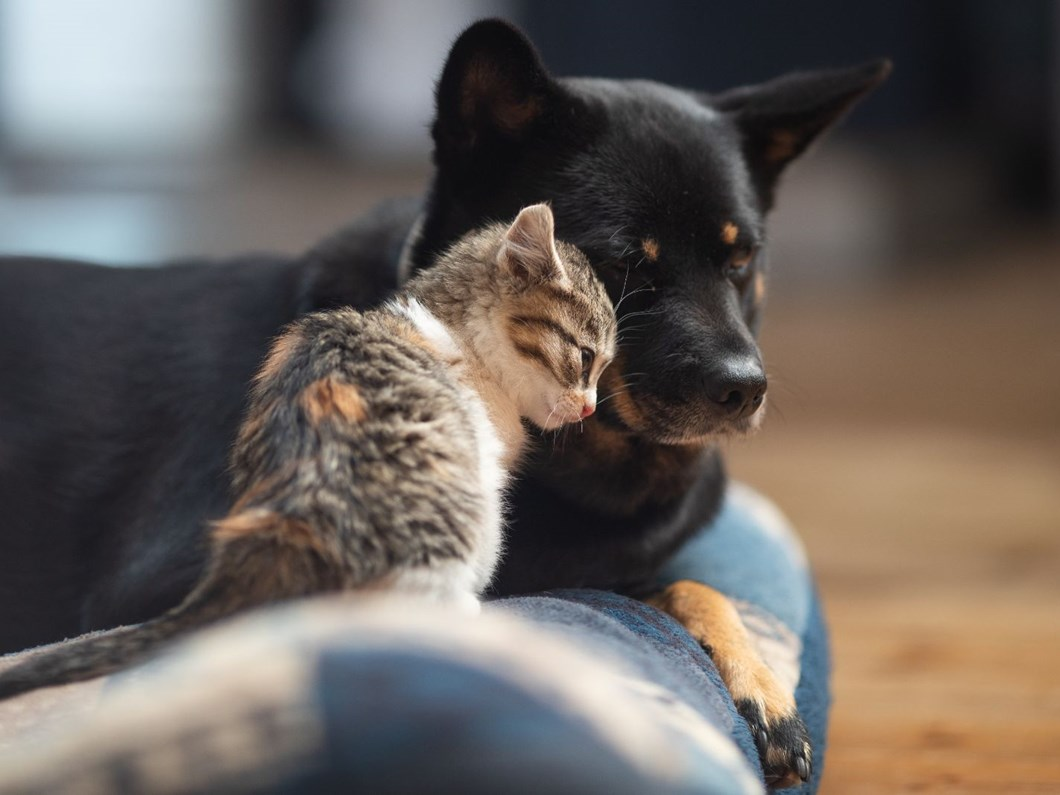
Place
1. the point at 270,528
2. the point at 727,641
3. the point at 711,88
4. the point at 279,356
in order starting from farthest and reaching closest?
the point at 711,88, the point at 727,641, the point at 279,356, the point at 270,528

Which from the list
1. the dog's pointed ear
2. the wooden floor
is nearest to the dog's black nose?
the wooden floor

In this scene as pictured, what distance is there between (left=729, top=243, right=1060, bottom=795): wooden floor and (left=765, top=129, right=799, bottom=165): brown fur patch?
1.36ft

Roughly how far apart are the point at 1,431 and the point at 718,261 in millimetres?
1159

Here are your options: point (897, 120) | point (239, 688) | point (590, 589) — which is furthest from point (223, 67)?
point (239, 688)

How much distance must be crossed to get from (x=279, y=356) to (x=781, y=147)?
1.03 meters

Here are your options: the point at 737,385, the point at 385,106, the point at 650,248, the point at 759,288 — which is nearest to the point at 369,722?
the point at 737,385

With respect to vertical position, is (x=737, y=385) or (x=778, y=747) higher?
(x=737, y=385)

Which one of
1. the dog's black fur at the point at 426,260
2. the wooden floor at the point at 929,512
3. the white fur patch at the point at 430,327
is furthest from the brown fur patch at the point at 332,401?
the wooden floor at the point at 929,512

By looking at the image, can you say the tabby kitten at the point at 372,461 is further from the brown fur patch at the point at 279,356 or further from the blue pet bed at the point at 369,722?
the blue pet bed at the point at 369,722

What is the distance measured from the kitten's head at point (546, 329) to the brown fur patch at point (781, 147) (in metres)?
0.62

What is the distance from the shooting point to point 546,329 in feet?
5.12

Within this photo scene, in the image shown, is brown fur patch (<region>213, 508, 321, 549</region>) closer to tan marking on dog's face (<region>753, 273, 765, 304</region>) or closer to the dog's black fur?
the dog's black fur

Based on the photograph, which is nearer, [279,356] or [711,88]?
[279,356]

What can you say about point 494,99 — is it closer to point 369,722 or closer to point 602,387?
point 602,387
